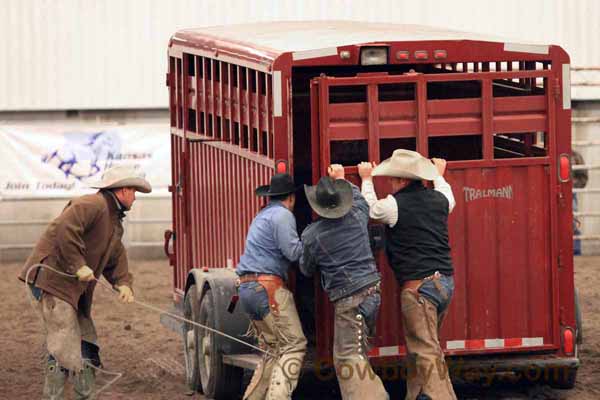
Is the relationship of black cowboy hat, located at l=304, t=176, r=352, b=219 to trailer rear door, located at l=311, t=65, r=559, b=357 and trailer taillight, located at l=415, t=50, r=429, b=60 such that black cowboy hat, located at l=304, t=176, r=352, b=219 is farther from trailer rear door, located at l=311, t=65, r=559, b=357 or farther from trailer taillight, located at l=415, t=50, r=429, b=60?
trailer taillight, located at l=415, t=50, r=429, b=60

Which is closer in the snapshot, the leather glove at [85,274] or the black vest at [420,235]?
the black vest at [420,235]

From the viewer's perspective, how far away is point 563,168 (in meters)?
9.22

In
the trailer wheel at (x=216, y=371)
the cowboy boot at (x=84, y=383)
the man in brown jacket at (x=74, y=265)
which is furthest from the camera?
the trailer wheel at (x=216, y=371)

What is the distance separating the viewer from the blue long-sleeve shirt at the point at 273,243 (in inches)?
346

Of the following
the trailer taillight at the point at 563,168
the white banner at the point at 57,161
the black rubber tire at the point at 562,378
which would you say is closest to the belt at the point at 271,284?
the trailer taillight at the point at 563,168

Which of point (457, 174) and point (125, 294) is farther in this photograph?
point (125, 294)

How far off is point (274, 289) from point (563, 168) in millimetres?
2064

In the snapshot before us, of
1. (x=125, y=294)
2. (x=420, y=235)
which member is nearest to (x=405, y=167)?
(x=420, y=235)

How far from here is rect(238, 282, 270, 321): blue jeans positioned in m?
8.85

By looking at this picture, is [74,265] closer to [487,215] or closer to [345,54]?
[345,54]

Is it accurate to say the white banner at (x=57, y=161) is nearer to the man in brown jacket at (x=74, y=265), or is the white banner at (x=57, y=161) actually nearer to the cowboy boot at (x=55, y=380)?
the man in brown jacket at (x=74, y=265)

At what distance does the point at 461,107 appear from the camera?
29.7 feet

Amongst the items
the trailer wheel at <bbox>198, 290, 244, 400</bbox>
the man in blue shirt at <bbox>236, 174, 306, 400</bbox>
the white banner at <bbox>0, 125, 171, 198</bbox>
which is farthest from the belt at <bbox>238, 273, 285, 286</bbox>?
the white banner at <bbox>0, 125, 171, 198</bbox>

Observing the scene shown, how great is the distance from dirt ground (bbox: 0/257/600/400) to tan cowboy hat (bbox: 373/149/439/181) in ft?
6.35
